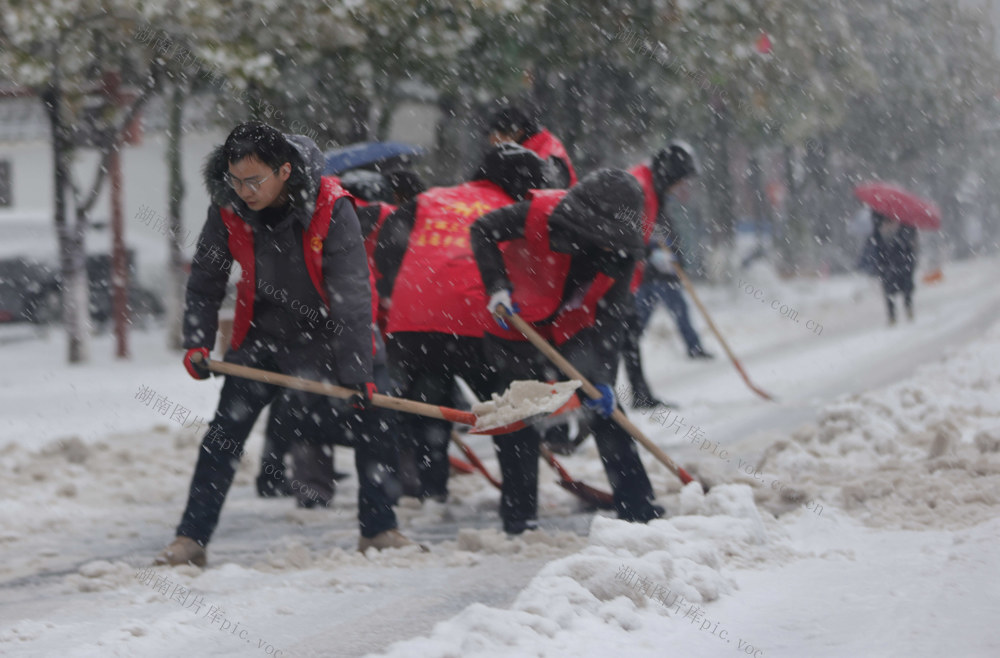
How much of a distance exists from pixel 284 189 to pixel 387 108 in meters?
8.70

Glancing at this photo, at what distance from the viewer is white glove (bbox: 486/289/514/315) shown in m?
4.93

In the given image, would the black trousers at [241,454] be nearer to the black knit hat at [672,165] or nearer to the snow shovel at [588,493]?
the snow shovel at [588,493]

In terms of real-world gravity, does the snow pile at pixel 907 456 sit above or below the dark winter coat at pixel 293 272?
below

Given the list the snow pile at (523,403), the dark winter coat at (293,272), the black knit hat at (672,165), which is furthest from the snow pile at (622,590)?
the black knit hat at (672,165)

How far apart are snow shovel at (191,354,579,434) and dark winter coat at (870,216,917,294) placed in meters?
11.7

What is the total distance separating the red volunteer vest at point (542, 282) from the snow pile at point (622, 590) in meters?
0.88

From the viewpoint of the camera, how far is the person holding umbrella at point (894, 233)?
15.4 m

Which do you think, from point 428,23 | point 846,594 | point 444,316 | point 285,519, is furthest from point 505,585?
point 428,23

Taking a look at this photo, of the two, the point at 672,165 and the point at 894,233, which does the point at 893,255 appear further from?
the point at 672,165

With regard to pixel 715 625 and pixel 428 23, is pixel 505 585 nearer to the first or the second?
pixel 715 625

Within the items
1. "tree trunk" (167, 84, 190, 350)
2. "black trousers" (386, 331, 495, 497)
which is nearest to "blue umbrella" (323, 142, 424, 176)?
"black trousers" (386, 331, 495, 497)

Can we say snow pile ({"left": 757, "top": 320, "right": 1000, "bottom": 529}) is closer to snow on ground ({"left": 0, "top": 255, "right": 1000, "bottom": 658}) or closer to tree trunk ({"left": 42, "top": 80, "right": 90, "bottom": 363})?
snow on ground ({"left": 0, "top": 255, "right": 1000, "bottom": 658})

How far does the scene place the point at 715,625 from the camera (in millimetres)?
3750

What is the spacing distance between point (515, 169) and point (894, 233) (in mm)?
11327
